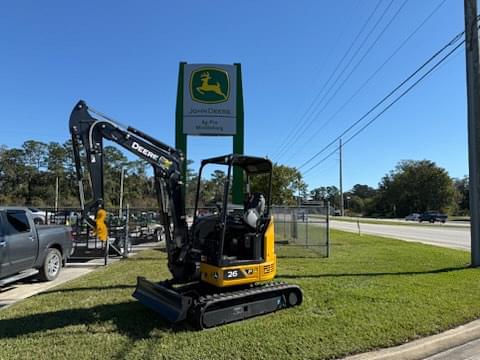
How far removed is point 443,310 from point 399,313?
885mm

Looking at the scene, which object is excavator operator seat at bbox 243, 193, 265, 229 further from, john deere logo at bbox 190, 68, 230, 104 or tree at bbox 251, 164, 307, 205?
tree at bbox 251, 164, 307, 205

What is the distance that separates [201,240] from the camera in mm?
6605

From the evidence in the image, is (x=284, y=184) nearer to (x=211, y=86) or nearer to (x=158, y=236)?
(x=158, y=236)

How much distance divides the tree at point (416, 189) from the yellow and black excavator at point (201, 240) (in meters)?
101

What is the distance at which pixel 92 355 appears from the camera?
14.9ft

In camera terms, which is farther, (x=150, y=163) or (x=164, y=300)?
(x=150, y=163)

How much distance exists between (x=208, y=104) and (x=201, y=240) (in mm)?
8489

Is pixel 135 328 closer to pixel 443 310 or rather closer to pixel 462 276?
pixel 443 310

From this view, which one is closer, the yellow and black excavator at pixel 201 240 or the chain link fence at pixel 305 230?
the yellow and black excavator at pixel 201 240

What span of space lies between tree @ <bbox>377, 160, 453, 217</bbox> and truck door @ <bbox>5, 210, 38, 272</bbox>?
101m

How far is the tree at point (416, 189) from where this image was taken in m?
94.0

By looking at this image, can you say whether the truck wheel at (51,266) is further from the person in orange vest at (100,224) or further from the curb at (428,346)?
the curb at (428,346)

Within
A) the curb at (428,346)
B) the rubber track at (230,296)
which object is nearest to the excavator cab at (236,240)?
the rubber track at (230,296)

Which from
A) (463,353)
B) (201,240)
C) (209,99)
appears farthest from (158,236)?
(463,353)
